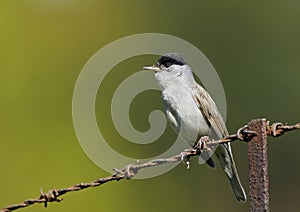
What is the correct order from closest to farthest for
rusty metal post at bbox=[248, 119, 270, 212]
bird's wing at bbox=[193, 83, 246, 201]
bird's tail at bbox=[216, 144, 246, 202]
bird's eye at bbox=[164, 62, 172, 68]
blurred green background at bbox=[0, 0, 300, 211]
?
rusty metal post at bbox=[248, 119, 270, 212], bird's tail at bbox=[216, 144, 246, 202], bird's wing at bbox=[193, 83, 246, 201], bird's eye at bbox=[164, 62, 172, 68], blurred green background at bbox=[0, 0, 300, 211]

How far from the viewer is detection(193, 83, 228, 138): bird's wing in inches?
173

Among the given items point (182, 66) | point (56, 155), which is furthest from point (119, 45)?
point (182, 66)

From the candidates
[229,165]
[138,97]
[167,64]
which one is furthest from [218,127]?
[138,97]

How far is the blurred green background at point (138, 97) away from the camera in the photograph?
9.09 metres

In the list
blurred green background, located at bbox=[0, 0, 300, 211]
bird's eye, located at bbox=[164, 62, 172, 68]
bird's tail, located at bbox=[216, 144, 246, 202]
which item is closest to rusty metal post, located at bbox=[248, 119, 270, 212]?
bird's tail, located at bbox=[216, 144, 246, 202]

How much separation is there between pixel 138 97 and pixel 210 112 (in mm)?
4927

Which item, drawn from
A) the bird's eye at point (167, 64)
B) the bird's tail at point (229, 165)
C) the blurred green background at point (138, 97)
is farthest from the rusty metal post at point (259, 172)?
the blurred green background at point (138, 97)

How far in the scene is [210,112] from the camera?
4.45 meters

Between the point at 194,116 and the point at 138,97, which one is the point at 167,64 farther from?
the point at 138,97

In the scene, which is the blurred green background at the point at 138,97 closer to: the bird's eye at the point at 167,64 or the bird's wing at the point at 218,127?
the bird's eye at the point at 167,64

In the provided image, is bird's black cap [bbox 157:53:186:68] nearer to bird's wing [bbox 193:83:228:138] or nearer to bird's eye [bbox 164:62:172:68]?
bird's eye [bbox 164:62:172:68]

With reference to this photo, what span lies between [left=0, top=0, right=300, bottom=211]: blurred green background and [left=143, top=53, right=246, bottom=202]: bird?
4.10 m

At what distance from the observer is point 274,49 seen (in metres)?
11.8

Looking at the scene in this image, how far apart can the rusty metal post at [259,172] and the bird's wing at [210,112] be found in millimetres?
1873
